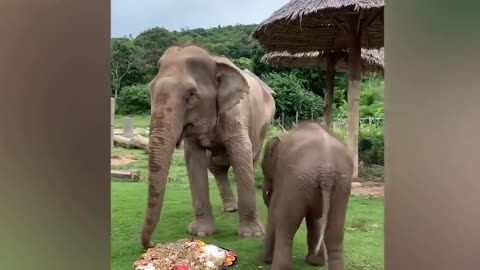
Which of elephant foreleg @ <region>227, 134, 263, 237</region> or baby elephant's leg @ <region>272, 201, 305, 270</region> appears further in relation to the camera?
elephant foreleg @ <region>227, 134, 263, 237</region>

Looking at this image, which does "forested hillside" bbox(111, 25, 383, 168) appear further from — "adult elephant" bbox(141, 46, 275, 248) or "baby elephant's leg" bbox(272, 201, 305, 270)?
"baby elephant's leg" bbox(272, 201, 305, 270)

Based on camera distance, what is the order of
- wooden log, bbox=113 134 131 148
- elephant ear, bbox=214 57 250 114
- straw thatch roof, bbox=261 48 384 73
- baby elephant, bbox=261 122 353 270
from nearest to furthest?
baby elephant, bbox=261 122 353 270, elephant ear, bbox=214 57 250 114, wooden log, bbox=113 134 131 148, straw thatch roof, bbox=261 48 384 73

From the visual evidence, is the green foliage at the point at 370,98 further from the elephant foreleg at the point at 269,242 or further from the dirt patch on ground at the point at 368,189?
the elephant foreleg at the point at 269,242

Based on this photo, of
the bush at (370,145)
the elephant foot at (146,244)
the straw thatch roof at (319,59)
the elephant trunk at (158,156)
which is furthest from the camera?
the straw thatch roof at (319,59)

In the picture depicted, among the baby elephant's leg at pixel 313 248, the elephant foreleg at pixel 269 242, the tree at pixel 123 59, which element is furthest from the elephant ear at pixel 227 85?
the baby elephant's leg at pixel 313 248

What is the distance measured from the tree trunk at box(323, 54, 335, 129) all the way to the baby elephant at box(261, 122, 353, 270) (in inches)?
15.7

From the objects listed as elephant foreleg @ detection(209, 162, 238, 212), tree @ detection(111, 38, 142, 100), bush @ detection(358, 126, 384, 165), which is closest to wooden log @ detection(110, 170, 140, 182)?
elephant foreleg @ detection(209, 162, 238, 212)

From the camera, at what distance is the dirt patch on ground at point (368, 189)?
2.50 m

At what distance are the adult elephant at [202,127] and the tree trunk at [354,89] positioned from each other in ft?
1.39

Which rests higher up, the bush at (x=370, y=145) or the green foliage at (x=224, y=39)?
the green foliage at (x=224, y=39)

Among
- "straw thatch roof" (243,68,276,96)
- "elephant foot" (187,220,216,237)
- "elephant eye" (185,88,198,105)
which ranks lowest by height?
"elephant foot" (187,220,216,237)

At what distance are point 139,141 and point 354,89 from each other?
47.5 inches

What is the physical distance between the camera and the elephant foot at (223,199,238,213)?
2829 mm
